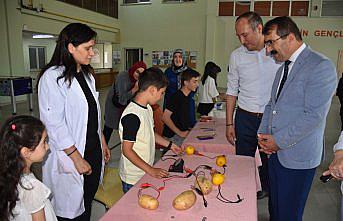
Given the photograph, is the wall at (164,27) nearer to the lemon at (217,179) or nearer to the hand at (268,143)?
the hand at (268,143)

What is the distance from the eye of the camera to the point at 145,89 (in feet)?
5.88

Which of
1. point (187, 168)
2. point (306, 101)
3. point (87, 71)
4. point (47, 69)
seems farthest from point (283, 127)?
point (47, 69)

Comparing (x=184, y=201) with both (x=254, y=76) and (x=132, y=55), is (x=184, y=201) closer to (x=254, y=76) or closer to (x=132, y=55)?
(x=254, y=76)

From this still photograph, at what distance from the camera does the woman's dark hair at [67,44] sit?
4.98 ft

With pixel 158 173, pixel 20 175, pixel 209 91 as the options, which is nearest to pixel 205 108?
pixel 209 91

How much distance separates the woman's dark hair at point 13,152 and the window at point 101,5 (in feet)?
30.0

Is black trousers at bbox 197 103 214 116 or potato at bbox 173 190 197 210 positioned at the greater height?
potato at bbox 173 190 197 210

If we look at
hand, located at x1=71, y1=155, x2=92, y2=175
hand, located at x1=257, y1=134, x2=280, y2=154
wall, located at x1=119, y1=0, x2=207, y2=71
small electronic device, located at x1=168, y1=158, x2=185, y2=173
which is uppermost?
wall, located at x1=119, y1=0, x2=207, y2=71

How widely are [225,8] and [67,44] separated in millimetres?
11466

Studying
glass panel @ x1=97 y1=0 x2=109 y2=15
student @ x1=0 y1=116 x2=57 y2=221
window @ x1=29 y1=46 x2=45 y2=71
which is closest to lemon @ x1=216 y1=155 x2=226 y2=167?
student @ x1=0 y1=116 x2=57 y2=221

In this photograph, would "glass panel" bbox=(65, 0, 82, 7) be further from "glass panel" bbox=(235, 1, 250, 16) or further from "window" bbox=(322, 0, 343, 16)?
"window" bbox=(322, 0, 343, 16)

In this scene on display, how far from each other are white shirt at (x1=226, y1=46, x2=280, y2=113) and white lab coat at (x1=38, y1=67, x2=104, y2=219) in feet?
3.89

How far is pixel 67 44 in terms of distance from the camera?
1525 mm

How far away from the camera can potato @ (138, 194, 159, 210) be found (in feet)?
3.96
